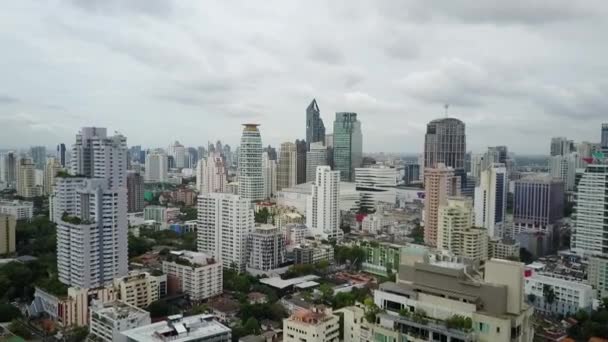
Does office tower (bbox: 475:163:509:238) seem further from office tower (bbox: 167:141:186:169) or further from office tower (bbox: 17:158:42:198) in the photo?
office tower (bbox: 167:141:186:169)

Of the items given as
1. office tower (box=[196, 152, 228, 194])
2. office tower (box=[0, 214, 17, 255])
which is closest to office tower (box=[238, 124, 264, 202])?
office tower (box=[196, 152, 228, 194])

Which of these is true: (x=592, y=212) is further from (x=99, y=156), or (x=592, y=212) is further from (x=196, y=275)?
(x=99, y=156)

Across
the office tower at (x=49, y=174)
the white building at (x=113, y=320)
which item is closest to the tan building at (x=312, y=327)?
the white building at (x=113, y=320)

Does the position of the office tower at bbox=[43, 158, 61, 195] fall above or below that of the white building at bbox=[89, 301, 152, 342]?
above

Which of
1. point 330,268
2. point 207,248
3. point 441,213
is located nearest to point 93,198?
point 207,248

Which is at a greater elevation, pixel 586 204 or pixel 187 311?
pixel 586 204

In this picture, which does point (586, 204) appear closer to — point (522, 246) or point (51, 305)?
point (522, 246)
